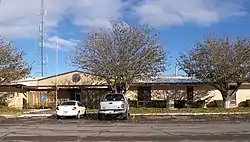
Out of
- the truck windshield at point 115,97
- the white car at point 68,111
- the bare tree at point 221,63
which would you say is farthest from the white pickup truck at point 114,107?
the bare tree at point 221,63

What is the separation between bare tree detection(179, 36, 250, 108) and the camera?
132ft

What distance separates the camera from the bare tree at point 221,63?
4012 centimetres

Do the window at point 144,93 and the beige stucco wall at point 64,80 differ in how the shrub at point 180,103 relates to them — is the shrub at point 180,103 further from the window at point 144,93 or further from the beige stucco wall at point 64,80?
the beige stucco wall at point 64,80

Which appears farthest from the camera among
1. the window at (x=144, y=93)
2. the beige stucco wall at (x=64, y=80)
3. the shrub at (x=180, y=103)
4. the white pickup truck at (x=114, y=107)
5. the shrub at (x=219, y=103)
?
the beige stucco wall at (x=64, y=80)

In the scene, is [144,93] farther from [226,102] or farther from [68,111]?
[68,111]

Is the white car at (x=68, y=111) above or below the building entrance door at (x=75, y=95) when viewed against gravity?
below

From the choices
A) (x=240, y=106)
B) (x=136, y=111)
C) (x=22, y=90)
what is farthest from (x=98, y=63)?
(x=240, y=106)

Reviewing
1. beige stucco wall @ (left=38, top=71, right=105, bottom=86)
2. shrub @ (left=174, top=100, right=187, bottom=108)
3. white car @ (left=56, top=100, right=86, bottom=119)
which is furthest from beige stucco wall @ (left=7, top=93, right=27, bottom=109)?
shrub @ (left=174, top=100, right=187, bottom=108)

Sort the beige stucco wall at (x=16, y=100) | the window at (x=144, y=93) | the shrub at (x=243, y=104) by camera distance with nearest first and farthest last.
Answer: the shrub at (x=243, y=104), the window at (x=144, y=93), the beige stucco wall at (x=16, y=100)

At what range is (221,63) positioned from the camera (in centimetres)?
4006

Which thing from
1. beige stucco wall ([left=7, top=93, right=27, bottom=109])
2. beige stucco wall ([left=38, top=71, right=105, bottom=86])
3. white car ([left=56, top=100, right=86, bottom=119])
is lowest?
white car ([left=56, top=100, right=86, bottom=119])

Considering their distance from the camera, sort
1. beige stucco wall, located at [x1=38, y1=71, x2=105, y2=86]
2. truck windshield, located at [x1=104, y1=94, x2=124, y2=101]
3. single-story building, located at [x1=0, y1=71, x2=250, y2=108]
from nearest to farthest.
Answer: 1. truck windshield, located at [x1=104, y1=94, x2=124, y2=101]
2. single-story building, located at [x1=0, y1=71, x2=250, y2=108]
3. beige stucco wall, located at [x1=38, y1=71, x2=105, y2=86]

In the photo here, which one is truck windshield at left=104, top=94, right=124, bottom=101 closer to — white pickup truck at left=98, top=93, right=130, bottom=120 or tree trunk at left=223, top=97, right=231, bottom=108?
white pickup truck at left=98, top=93, right=130, bottom=120

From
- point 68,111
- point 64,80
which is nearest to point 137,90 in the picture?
point 64,80
